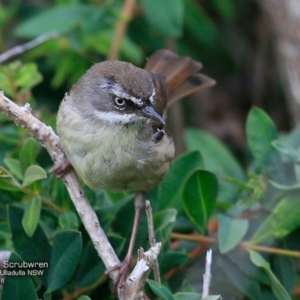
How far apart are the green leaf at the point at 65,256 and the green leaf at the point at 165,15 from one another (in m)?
1.87

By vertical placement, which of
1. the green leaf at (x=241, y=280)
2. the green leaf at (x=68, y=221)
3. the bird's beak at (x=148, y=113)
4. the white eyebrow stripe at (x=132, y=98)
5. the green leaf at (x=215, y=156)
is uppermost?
the white eyebrow stripe at (x=132, y=98)

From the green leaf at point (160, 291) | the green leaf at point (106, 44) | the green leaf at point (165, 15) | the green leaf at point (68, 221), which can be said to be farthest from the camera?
the green leaf at point (106, 44)

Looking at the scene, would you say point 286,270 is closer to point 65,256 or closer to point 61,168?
point 65,256

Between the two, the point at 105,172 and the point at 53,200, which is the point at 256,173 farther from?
the point at 53,200

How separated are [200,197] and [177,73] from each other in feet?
4.08

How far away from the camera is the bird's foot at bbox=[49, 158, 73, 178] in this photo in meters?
2.97

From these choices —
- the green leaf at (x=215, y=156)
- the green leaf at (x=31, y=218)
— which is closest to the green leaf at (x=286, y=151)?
the green leaf at (x=215, y=156)

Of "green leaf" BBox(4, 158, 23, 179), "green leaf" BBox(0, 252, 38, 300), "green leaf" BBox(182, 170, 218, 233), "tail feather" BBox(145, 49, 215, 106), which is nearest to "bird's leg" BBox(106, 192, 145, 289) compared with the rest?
"green leaf" BBox(182, 170, 218, 233)

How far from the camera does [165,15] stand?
4059 mm

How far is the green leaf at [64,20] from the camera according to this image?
412cm

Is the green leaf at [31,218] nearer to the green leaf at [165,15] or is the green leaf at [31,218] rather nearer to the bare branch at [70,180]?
the bare branch at [70,180]

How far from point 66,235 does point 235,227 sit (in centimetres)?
73

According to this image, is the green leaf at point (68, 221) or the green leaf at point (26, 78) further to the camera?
the green leaf at point (26, 78)

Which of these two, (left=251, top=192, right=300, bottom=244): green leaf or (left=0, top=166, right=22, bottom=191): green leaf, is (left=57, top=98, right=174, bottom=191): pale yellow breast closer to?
(left=0, top=166, right=22, bottom=191): green leaf
